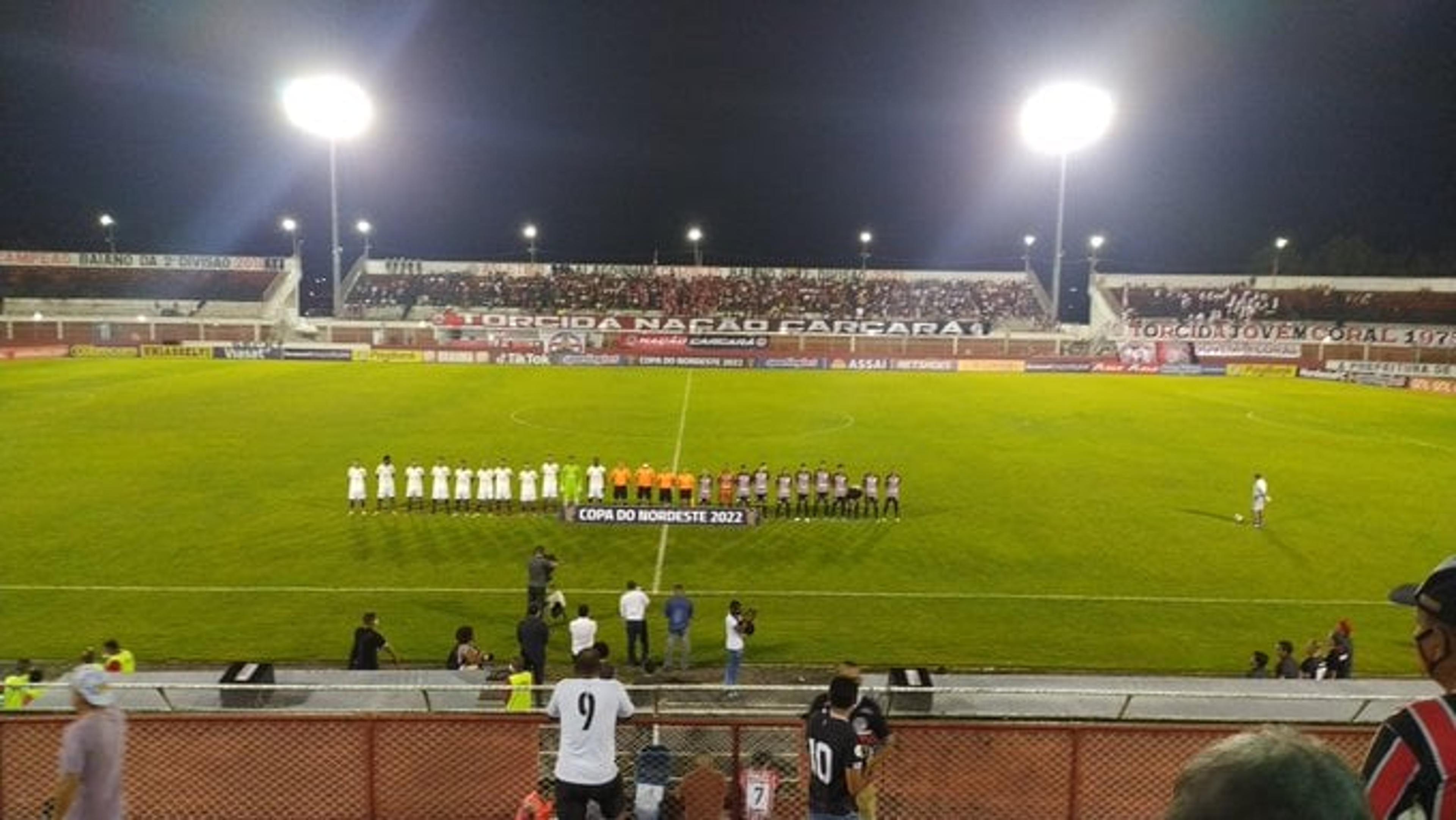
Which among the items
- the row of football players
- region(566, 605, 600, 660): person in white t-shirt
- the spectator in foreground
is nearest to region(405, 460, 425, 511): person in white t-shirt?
the row of football players

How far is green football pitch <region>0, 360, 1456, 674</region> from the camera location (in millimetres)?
15578

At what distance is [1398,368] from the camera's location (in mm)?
60656

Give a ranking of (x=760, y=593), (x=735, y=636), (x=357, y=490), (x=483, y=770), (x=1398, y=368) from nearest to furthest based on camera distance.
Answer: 1. (x=483, y=770)
2. (x=735, y=636)
3. (x=760, y=593)
4. (x=357, y=490)
5. (x=1398, y=368)

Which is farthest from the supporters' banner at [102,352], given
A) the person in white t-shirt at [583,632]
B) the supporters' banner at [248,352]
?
the person in white t-shirt at [583,632]

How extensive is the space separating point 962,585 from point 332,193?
52.9 m

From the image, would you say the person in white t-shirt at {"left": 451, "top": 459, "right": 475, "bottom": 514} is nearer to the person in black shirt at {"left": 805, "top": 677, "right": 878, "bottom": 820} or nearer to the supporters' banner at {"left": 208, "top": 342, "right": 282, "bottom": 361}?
the person in black shirt at {"left": 805, "top": 677, "right": 878, "bottom": 820}

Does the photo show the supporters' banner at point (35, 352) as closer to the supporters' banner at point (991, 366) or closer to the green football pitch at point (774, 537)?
the green football pitch at point (774, 537)

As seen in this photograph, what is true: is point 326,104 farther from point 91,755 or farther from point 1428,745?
point 1428,745

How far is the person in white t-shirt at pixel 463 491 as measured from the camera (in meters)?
22.8

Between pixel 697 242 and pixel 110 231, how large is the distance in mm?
54297

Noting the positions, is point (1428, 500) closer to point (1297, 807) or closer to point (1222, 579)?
point (1222, 579)

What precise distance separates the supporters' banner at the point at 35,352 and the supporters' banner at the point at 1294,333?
2717 inches

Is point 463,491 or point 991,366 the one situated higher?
point 991,366

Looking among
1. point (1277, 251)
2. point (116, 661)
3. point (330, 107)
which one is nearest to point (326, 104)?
point (330, 107)
